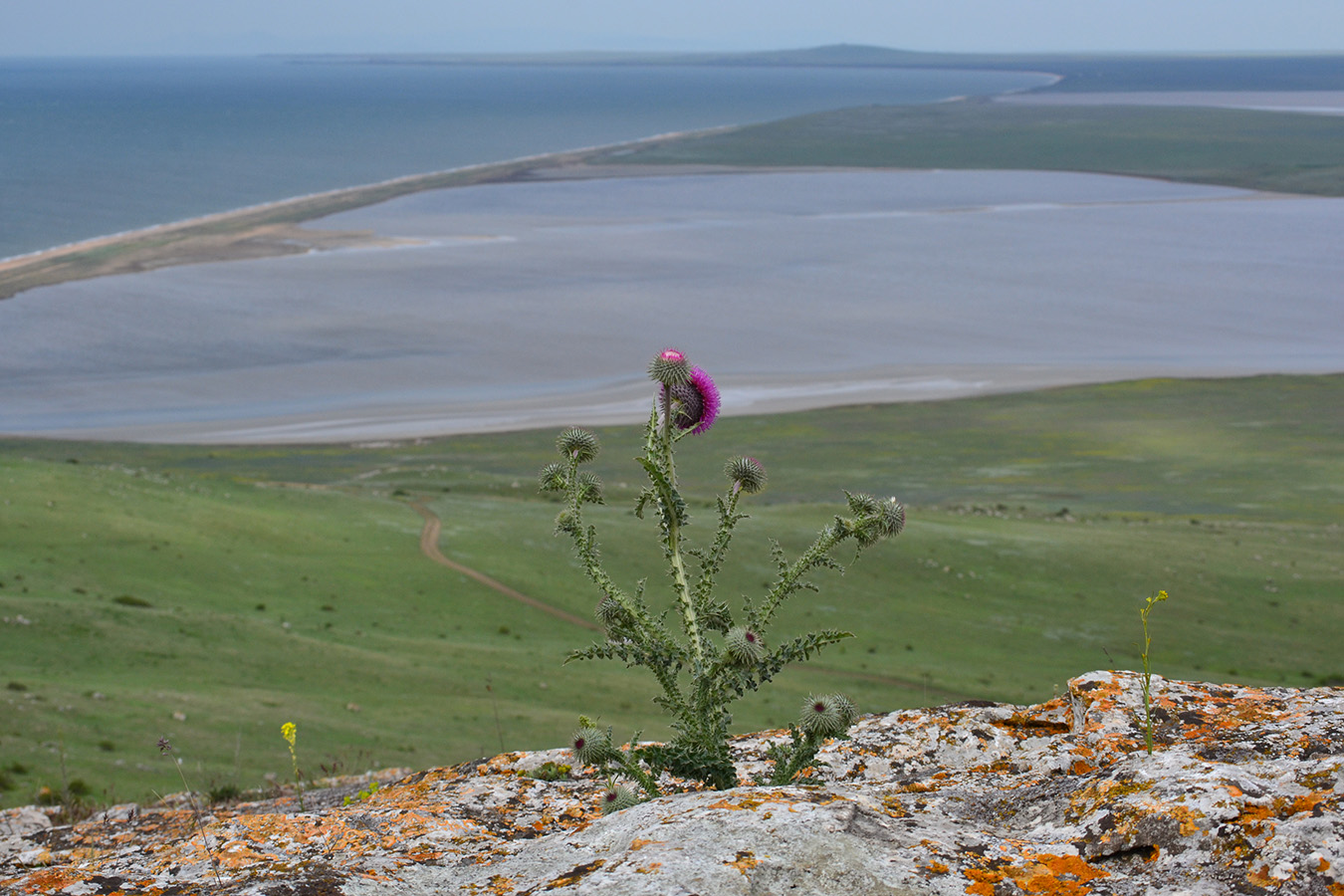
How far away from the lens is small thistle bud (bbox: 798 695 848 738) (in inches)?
185

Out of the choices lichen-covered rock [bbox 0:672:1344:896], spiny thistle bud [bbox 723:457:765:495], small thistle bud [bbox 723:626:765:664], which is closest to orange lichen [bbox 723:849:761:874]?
lichen-covered rock [bbox 0:672:1344:896]

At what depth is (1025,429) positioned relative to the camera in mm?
63469

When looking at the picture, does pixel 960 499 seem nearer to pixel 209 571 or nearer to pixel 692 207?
pixel 209 571

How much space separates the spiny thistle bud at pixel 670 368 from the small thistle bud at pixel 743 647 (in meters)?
1.13

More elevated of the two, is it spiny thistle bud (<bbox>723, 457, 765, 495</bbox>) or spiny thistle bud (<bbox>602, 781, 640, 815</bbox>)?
spiny thistle bud (<bbox>723, 457, 765, 495</bbox>)

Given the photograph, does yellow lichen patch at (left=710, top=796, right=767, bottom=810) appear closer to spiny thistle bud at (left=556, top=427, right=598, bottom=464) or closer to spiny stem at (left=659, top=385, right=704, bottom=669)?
spiny stem at (left=659, top=385, right=704, bottom=669)

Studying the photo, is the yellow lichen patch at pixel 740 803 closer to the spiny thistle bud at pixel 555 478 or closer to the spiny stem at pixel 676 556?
the spiny stem at pixel 676 556

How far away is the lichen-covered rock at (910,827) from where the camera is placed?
145 inches

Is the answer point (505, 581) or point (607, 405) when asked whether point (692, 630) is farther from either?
point (607, 405)

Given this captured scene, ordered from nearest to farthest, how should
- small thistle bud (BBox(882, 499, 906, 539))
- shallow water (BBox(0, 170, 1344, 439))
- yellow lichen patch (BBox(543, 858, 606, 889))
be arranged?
yellow lichen patch (BBox(543, 858, 606, 889)) → small thistle bud (BBox(882, 499, 906, 539)) → shallow water (BBox(0, 170, 1344, 439))

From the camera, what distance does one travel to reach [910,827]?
13.5 feet

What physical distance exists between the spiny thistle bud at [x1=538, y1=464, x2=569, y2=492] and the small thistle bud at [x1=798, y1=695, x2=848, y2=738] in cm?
151

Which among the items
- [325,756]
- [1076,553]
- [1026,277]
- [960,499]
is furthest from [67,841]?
[1026,277]

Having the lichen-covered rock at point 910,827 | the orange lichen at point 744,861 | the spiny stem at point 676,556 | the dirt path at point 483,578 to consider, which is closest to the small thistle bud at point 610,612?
the spiny stem at point 676,556
